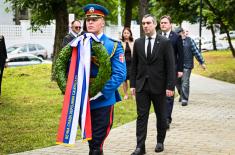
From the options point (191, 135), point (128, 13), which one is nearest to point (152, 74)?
point (191, 135)

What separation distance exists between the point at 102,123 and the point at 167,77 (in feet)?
7.13

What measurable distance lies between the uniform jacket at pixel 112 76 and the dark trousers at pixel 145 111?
5.75 ft

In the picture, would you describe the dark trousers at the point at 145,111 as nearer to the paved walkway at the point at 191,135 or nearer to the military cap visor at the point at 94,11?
the paved walkway at the point at 191,135

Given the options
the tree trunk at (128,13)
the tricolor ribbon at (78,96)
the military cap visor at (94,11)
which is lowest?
the tricolor ribbon at (78,96)

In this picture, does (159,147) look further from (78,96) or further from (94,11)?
(94,11)

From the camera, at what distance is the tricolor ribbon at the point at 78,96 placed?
5422 millimetres

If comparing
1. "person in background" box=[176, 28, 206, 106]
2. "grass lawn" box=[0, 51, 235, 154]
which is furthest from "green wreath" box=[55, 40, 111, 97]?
"person in background" box=[176, 28, 206, 106]

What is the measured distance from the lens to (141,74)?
297 inches

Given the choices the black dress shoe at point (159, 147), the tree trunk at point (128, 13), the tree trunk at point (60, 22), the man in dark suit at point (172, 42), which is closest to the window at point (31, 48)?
the tree trunk at point (128, 13)

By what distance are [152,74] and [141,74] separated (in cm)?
19

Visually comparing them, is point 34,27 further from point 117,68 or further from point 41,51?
point 41,51

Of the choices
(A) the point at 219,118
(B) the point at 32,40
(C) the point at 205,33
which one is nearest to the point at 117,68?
(A) the point at 219,118

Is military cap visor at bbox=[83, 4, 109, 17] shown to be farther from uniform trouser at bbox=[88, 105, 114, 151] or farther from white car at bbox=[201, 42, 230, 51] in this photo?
white car at bbox=[201, 42, 230, 51]

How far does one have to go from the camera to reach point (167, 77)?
24.5ft
